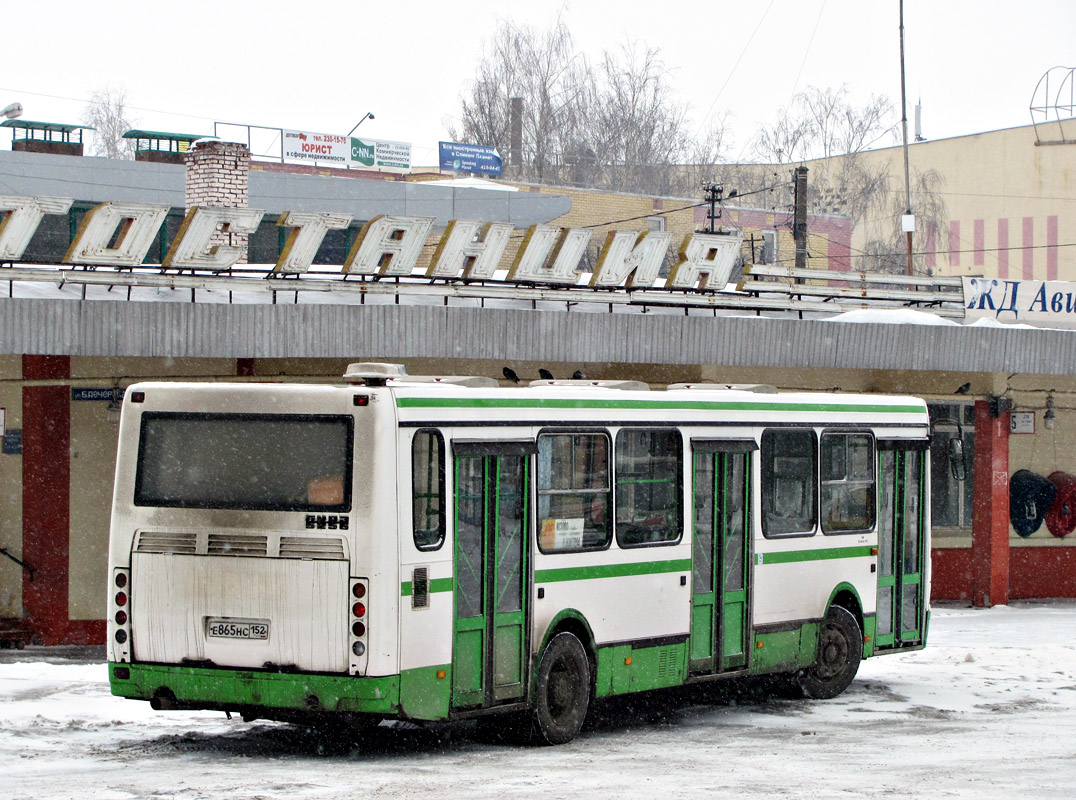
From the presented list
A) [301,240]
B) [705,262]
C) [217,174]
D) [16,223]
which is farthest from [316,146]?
[16,223]

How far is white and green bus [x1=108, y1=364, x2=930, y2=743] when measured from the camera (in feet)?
32.4

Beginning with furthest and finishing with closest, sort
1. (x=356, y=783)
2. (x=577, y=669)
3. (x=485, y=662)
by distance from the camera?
(x=577, y=669)
(x=485, y=662)
(x=356, y=783)

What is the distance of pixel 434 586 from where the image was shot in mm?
10148

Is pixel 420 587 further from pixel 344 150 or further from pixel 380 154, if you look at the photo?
pixel 380 154

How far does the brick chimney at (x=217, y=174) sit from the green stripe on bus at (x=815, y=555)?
16.5m

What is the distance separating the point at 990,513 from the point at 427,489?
14858 millimetres

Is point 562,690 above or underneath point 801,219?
underneath

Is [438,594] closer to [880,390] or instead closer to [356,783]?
[356,783]

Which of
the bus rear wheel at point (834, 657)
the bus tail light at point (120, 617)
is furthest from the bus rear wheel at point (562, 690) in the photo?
the bus rear wheel at point (834, 657)

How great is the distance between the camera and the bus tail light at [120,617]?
34.0 feet

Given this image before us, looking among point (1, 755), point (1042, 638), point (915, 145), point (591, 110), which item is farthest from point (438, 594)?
point (915, 145)

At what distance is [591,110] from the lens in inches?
2913

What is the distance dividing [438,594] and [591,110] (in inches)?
2585

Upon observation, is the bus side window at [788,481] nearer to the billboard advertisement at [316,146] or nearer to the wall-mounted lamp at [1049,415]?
the wall-mounted lamp at [1049,415]
